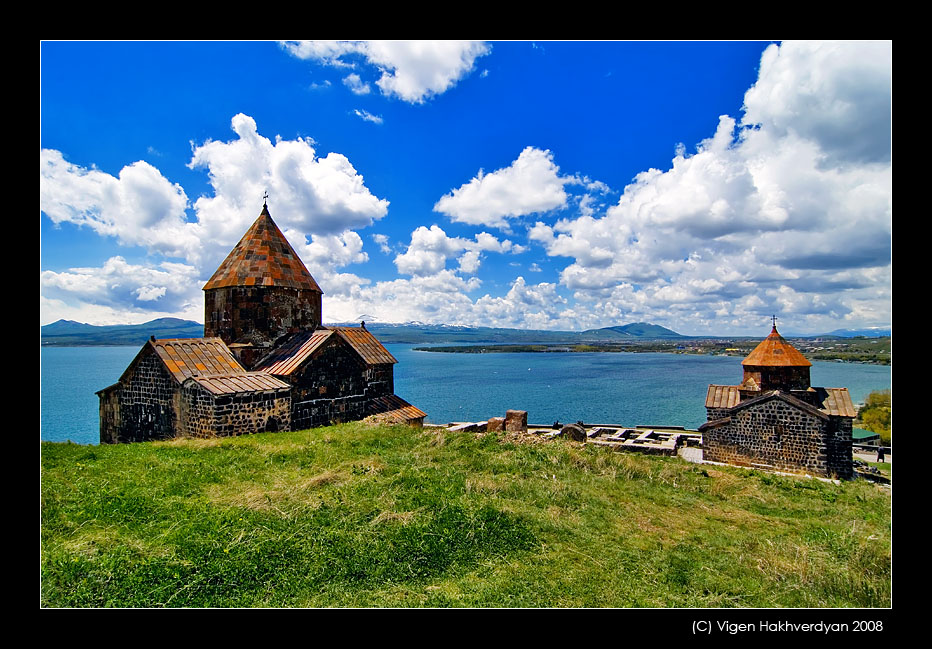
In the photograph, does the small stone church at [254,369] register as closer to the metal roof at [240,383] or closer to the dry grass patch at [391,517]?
the metal roof at [240,383]

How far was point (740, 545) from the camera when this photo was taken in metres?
5.31

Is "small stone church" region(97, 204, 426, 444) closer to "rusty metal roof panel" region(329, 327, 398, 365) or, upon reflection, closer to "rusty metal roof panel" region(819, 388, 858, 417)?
"rusty metal roof panel" region(329, 327, 398, 365)

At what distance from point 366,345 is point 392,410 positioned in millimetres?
3144

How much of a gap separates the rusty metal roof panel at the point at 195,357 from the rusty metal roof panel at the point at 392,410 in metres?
4.95

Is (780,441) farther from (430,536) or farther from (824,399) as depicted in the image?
(430,536)

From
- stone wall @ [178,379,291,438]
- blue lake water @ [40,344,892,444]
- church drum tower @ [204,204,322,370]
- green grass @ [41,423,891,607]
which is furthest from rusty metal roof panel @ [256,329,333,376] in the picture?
blue lake water @ [40,344,892,444]

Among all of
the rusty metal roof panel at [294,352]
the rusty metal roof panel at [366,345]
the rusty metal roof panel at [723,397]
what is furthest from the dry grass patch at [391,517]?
the rusty metal roof panel at [723,397]

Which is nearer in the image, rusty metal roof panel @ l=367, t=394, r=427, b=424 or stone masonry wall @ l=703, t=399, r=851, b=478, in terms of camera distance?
stone masonry wall @ l=703, t=399, r=851, b=478

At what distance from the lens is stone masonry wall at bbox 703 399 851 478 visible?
14914mm

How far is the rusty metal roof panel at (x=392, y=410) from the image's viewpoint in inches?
625

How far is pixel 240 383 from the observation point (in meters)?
11.8

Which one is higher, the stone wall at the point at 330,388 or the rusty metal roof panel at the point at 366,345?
the rusty metal roof panel at the point at 366,345

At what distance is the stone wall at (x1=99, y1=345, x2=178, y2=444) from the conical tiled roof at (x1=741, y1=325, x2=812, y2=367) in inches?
864
